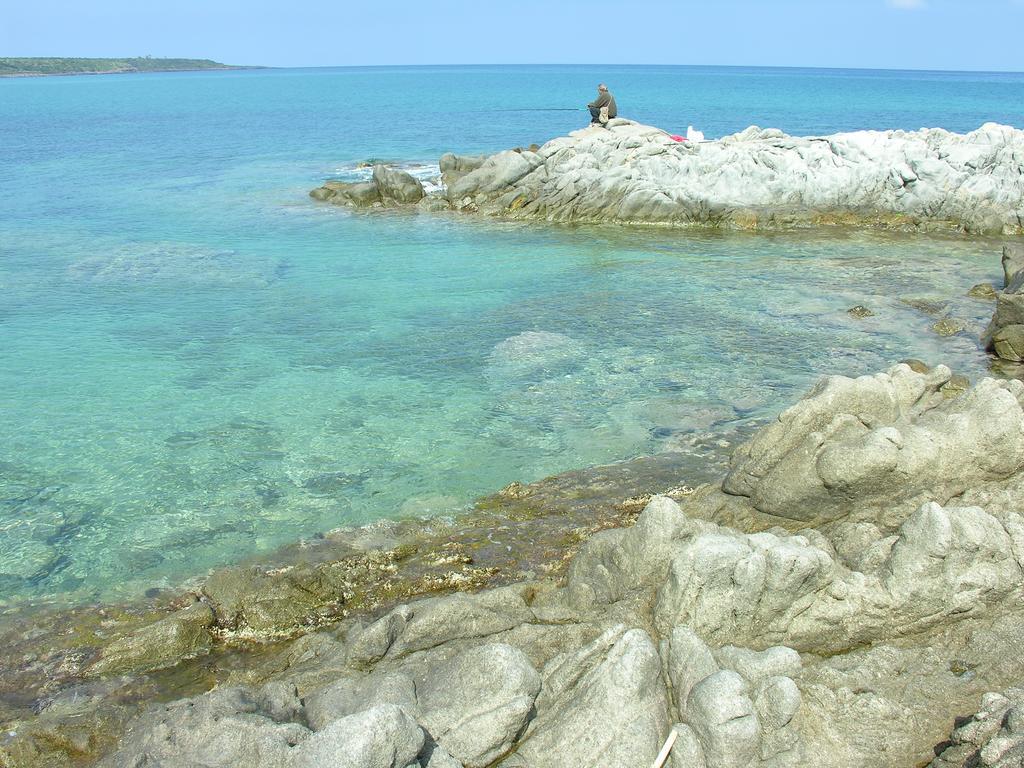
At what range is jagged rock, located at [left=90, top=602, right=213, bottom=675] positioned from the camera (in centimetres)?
964

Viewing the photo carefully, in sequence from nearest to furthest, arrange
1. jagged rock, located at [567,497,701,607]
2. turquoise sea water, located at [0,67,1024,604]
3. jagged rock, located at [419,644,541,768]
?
jagged rock, located at [419,644,541,768]
jagged rock, located at [567,497,701,607]
turquoise sea water, located at [0,67,1024,604]

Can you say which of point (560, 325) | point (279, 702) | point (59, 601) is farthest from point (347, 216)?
point (279, 702)

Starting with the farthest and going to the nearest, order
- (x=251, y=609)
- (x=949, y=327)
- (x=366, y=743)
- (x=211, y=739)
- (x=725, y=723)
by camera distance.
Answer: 1. (x=949, y=327)
2. (x=251, y=609)
3. (x=725, y=723)
4. (x=211, y=739)
5. (x=366, y=743)

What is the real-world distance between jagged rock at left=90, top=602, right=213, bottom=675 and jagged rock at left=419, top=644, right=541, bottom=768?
352 centimetres

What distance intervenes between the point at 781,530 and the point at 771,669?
2.74 metres

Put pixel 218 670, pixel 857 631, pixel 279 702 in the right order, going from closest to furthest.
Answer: pixel 279 702, pixel 857 631, pixel 218 670

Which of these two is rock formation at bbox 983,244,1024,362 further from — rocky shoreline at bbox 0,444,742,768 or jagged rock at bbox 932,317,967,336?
rocky shoreline at bbox 0,444,742,768

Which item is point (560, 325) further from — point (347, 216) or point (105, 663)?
point (347, 216)

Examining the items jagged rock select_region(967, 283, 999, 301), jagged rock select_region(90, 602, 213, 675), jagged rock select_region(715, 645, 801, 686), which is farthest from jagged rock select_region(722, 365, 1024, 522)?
jagged rock select_region(967, 283, 999, 301)

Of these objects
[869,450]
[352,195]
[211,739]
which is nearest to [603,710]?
[211,739]

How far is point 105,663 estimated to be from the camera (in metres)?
9.66

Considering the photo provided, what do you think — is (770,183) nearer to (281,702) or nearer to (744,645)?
(744,645)

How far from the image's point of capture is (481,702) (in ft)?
24.2

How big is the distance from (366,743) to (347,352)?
14.7 m
